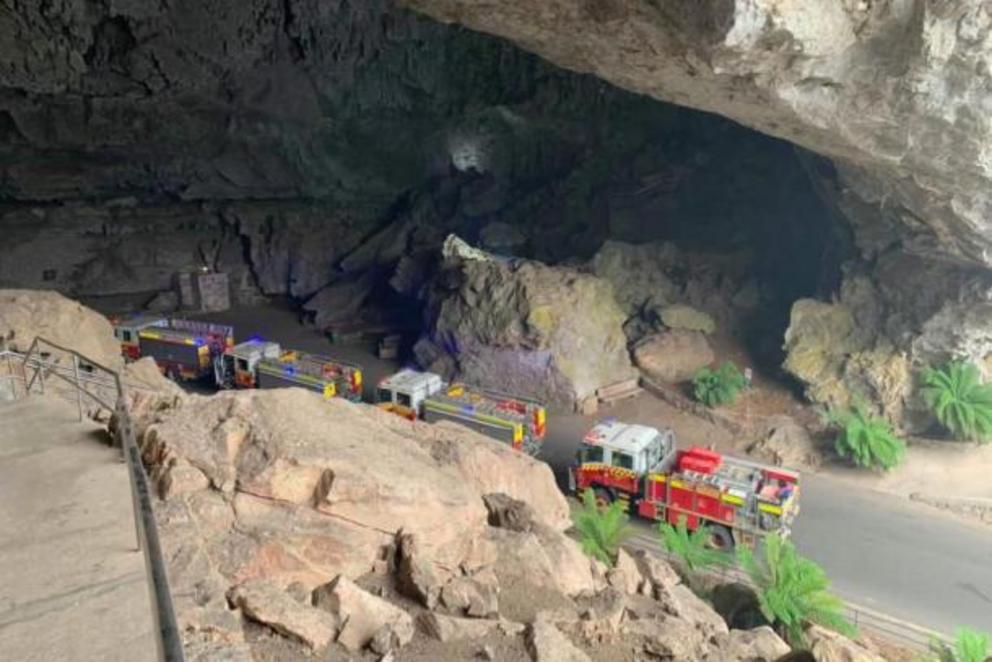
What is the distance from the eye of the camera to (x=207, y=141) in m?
30.8

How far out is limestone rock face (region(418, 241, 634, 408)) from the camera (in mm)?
23922

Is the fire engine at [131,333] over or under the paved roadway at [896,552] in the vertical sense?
over

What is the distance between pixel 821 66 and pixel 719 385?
39.6 feet

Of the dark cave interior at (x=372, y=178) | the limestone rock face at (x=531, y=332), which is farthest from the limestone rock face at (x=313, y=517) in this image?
the dark cave interior at (x=372, y=178)

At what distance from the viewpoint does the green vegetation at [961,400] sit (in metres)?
19.4

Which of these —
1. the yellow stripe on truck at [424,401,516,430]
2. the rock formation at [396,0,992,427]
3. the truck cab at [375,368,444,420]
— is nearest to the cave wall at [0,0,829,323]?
the rock formation at [396,0,992,427]

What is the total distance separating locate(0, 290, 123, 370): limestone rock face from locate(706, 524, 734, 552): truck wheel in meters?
13.2

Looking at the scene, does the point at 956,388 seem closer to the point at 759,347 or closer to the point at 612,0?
the point at 759,347

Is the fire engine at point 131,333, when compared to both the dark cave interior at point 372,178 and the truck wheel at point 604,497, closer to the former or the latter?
the dark cave interior at point 372,178

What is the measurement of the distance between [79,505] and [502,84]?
95.1 feet

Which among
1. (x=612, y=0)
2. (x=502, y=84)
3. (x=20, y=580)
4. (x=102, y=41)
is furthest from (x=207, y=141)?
(x=20, y=580)

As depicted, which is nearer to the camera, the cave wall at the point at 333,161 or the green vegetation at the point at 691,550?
the green vegetation at the point at 691,550

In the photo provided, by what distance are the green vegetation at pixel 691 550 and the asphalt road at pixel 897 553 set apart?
9.31 ft

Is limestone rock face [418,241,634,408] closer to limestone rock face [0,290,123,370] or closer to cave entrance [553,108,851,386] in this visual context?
cave entrance [553,108,851,386]
